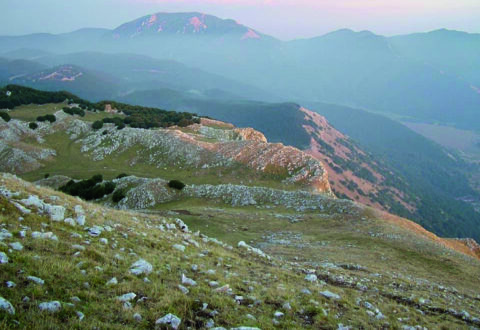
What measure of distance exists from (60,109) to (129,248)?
100150mm

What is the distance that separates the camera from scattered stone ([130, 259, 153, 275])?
11.0 m

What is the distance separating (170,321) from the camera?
8141mm

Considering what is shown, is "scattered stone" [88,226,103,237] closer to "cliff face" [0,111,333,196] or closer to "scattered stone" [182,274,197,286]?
"scattered stone" [182,274,197,286]

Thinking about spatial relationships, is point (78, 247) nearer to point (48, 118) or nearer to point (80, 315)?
point (80, 315)

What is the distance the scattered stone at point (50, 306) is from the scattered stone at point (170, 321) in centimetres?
228

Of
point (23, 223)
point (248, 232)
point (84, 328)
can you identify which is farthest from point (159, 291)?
point (248, 232)

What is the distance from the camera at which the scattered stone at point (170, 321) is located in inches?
318

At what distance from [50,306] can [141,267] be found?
3.92 m

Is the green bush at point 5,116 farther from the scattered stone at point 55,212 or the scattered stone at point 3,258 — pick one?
the scattered stone at point 3,258

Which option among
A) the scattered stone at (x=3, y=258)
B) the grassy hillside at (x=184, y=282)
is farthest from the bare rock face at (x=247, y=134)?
the scattered stone at (x=3, y=258)

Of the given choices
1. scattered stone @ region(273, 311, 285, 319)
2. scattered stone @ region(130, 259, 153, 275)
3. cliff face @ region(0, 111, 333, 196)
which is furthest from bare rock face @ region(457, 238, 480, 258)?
scattered stone @ region(130, 259, 153, 275)

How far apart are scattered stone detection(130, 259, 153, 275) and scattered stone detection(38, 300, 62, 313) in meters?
3.33

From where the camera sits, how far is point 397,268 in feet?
75.4

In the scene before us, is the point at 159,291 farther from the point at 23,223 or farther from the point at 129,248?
the point at 23,223
